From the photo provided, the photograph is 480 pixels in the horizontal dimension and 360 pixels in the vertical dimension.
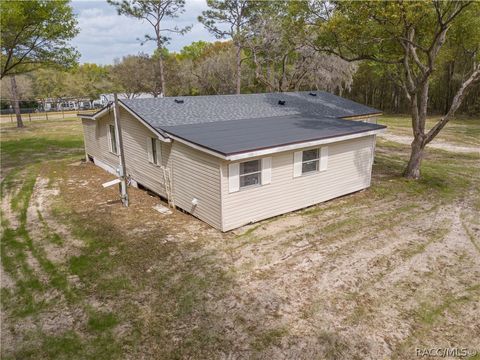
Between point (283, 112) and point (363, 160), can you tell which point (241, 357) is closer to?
point (363, 160)

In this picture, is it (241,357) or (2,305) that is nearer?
(241,357)

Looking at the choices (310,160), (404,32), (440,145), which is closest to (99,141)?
(310,160)

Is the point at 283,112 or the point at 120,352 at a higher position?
the point at 283,112

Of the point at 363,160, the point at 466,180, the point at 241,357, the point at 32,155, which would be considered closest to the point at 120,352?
the point at 241,357

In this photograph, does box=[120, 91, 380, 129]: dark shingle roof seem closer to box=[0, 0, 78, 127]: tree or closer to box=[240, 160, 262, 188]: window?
box=[240, 160, 262, 188]: window

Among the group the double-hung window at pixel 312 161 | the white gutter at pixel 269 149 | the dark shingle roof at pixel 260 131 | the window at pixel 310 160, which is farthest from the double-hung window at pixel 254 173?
the window at pixel 310 160

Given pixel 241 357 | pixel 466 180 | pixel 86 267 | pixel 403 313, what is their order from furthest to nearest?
pixel 466 180
pixel 86 267
pixel 403 313
pixel 241 357

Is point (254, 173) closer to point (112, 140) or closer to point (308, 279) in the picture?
point (308, 279)
